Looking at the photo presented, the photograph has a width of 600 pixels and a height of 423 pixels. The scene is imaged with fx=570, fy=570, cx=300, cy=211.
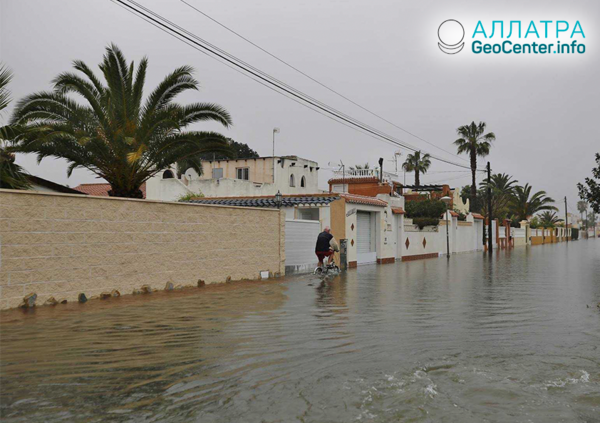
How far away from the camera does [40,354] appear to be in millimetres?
7043

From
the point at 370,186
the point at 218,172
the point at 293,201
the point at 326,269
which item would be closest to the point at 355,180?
the point at 370,186

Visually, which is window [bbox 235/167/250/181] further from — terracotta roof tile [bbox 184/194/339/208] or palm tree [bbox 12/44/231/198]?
palm tree [bbox 12/44/231/198]

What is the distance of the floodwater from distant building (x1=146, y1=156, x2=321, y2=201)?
91.7 ft

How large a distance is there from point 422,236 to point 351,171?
47.7 ft

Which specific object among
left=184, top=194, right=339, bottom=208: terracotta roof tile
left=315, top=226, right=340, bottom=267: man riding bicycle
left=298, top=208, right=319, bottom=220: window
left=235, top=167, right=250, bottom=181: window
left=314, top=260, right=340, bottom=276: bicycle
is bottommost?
left=314, top=260, right=340, bottom=276: bicycle

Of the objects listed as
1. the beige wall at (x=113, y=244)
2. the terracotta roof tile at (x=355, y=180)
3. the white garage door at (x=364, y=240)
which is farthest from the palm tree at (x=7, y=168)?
the terracotta roof tile at (x=355, y=180)

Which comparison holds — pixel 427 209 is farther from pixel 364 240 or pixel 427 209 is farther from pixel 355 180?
pixel 364 240

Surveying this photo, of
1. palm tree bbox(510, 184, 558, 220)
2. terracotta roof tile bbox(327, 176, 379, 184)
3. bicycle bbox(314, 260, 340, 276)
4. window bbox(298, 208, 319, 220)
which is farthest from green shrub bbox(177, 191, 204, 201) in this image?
palm tree bbox(510, 184, 558, 220)

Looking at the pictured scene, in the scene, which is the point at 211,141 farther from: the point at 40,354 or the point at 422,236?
the point at 422,236

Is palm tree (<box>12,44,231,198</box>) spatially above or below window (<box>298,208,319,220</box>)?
above

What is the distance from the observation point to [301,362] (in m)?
6.75

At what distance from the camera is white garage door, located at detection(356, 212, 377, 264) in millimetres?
28078

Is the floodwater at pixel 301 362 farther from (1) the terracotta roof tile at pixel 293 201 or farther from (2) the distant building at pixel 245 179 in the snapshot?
(2) the distant building at pixel 245 179

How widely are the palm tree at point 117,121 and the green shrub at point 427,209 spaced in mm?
29133
